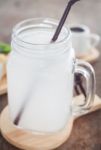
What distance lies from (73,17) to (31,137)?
47cm

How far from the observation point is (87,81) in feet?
1.99

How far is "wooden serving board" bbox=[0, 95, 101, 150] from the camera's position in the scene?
0.59m

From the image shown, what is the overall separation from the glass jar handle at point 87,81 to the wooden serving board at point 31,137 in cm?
3

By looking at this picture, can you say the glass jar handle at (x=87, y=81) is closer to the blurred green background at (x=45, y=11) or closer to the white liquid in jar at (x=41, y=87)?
the white liquid in jar at (x=41, y=87)

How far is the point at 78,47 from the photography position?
0.81 meters

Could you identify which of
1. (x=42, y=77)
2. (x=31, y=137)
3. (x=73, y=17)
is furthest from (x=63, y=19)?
(x=73, y=17)

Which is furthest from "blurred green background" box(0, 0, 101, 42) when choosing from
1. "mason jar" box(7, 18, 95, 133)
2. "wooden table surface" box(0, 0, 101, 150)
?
"mason jar" box(7, 18, 95, 133)

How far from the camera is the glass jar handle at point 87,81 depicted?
0.59m

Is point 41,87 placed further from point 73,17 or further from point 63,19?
point 73,17

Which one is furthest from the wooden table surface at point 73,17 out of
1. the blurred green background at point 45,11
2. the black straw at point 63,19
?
the black straw at point 63,19

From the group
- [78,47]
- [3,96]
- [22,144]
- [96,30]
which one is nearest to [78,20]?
[96,30]

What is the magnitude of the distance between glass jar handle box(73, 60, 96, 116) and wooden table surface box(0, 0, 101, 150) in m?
0.03

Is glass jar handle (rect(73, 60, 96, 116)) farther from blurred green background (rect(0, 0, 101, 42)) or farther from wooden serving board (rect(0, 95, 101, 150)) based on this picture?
blurred green background (rect(0, 0, 101, 42))

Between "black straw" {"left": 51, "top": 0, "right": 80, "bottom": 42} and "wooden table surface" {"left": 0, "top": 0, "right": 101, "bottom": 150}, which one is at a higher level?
"black straw" {"left": 51, "top": 0, "right": 80, "bottom": 42}
